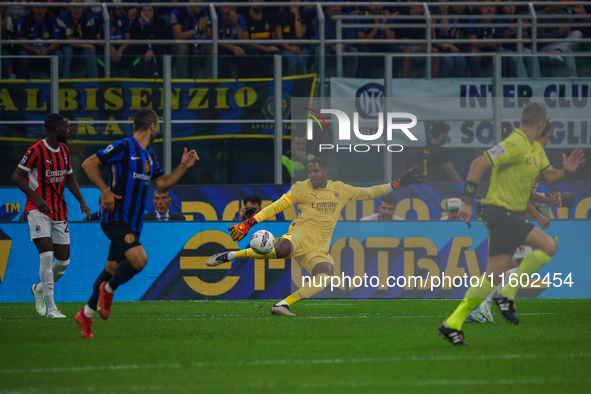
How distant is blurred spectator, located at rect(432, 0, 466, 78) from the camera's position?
49.5 feet

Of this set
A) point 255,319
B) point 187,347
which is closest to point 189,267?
point 255,319

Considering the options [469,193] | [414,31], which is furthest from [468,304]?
[414,31]

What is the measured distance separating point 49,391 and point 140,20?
11154mm

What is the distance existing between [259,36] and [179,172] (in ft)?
27.1

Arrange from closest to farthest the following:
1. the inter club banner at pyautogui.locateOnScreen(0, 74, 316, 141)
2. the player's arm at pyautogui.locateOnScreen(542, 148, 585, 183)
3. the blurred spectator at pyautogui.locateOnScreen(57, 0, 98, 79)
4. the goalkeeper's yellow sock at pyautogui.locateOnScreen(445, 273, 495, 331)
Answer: the goalkeeper's yellow sock at pyautogui.locateOnScreen(445, 273, 495, 331), the player's arm at pyautogui.locateOnScreen(542, 148, 585, 183), the inter club banner at pyautogui.locateOnScreen(0, 74, 316, 141), the blurred spectator at pyautogui.locateOnScreen(57, 0, 98, 79)

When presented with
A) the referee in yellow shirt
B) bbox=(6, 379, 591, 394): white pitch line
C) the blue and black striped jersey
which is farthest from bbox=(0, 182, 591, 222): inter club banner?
bbox=(6, 379, 591, 394): white pitch line

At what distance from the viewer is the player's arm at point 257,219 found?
10.7 meters

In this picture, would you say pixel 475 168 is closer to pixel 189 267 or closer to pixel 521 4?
pixel 189 267

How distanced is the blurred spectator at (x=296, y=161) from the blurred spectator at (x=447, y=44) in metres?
2.99

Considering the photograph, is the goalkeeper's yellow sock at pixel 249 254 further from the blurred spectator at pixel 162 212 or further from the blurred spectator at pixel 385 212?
the blurred spectator at pixel 162 212

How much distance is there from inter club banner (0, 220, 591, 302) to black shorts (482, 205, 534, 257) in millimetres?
5336

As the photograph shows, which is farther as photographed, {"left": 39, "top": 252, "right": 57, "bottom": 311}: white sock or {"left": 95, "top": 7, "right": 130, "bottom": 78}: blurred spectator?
{"left": 95, "top": 7, "right": 130, "bottom": 78}: blurred spectator

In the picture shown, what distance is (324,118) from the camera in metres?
13.8

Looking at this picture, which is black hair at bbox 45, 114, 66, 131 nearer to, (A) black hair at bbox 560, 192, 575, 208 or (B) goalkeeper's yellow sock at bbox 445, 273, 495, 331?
(B) goalkeeper's yellow sock at bbox 445, 273, 495, 331
